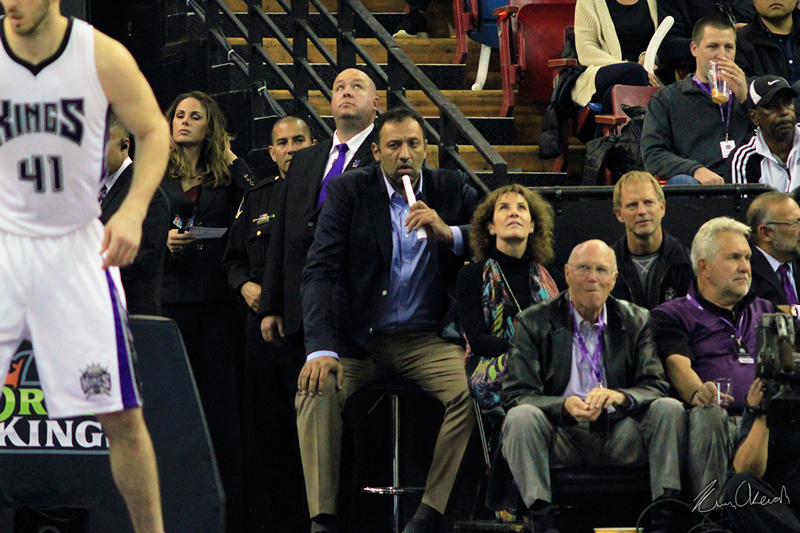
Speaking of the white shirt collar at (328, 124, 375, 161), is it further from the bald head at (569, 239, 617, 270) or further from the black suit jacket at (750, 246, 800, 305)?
the black suit jacket at (750, 246, 800, 305)

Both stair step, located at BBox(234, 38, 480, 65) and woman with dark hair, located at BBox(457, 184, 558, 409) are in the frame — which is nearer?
woman with dark hair, located at BBox(457, 184, 558, 409)

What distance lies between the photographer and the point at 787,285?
19.3 feet

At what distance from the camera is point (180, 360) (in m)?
4.32

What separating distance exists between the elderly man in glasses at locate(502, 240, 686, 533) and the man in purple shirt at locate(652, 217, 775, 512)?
134 millimetres

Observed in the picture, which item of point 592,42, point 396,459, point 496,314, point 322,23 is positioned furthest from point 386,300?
point 322,23

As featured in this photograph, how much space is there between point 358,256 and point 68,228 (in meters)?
2.02

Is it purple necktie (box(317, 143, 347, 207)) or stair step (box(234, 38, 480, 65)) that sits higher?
stair step (box(234, 38, 480, 65))

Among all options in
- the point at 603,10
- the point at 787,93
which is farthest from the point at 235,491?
the point at 603,10

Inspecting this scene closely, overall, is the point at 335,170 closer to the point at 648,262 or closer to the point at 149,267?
the point at 149,267

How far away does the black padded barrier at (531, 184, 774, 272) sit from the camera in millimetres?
6148

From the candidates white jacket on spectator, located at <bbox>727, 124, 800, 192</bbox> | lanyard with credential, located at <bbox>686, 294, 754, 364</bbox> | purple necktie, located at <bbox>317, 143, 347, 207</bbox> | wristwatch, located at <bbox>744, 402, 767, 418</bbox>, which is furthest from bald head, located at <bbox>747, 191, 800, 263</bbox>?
purple necktie, located at <bbox>317, 143, 347, 207</bbox>

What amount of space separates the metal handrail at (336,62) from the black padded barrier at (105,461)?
2577 millimetres

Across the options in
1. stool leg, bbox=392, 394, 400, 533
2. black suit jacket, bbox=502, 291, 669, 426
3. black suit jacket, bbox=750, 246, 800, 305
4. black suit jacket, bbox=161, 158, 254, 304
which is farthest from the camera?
black suit jacket, bbox=161, 158, 254, 304

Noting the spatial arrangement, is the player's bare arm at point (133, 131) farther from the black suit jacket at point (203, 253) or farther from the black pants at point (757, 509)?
the black pants at point (757, 509)
